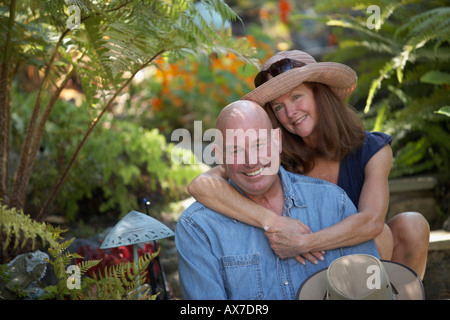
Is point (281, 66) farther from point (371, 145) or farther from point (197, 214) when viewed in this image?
point (197, 214)

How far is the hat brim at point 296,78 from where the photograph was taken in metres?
2.95

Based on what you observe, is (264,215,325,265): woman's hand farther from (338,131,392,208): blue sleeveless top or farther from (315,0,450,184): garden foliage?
(315,0,450,184): garden foliage

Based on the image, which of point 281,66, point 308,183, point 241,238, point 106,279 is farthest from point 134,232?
point 281,66

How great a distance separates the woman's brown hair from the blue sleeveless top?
0.13 ft

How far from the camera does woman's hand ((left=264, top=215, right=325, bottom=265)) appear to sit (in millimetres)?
2496

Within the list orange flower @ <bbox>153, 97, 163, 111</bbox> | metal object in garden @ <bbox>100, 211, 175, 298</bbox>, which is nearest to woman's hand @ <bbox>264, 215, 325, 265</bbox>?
metal object in garden @ <bbox>100, 211, 175, 298</bbox>

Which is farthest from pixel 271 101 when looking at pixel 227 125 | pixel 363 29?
pixel 363 29

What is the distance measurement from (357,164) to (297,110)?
0.53 meters

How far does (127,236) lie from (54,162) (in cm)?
250

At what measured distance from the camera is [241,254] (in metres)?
2.48

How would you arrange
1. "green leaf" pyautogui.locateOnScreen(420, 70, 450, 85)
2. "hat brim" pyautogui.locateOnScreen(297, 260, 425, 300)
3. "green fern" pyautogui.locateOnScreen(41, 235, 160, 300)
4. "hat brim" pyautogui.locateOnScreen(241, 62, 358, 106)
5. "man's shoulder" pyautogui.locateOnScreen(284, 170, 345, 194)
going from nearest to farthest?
"hat brim" pyautogui.locateOnScreen(297, 260, 425, 300) < "green fern" pyautogui.locateOnScreen(41, 235, 160, 300) < "man's shoulder" pyautogui.locateOnScreen(284, 170, 345, 194) < "hat brim" pyautogui.locateOnScreen(241, 62, 358, 106) < "green leaf" pyautogui.locateOnScreen(420, 70, 450, 85)

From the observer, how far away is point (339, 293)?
6.51ft

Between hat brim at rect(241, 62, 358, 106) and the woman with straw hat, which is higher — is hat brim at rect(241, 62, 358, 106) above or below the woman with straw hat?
above
